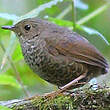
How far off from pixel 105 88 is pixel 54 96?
0.44 metres

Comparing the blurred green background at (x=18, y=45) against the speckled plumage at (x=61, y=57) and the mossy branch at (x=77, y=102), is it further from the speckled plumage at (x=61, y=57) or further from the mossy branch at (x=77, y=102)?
the mossy branch at (x=77, y=102)

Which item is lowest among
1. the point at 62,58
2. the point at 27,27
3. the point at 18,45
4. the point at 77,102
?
the point at 77,102

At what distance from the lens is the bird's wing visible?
412cm

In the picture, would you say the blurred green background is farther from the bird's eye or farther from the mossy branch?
the mossy branch

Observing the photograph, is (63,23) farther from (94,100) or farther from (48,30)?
(94,100)

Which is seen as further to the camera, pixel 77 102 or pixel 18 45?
pixel 18 45

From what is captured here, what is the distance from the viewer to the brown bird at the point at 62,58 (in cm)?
402

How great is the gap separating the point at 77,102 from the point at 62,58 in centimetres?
79

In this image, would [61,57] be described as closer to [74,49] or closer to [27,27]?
[74,49]

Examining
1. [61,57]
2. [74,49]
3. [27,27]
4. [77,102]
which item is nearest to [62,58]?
[61,57]

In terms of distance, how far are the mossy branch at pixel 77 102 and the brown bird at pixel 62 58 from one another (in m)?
0.43

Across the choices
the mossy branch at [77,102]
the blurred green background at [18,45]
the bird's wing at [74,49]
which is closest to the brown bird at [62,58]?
the bird's wing at [74,49]

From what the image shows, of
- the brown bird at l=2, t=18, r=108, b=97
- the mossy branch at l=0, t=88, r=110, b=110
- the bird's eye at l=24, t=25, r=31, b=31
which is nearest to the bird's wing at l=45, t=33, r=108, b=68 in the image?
the brown bird at l=2, t=18, r=108, b=97

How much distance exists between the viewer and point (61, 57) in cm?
408
